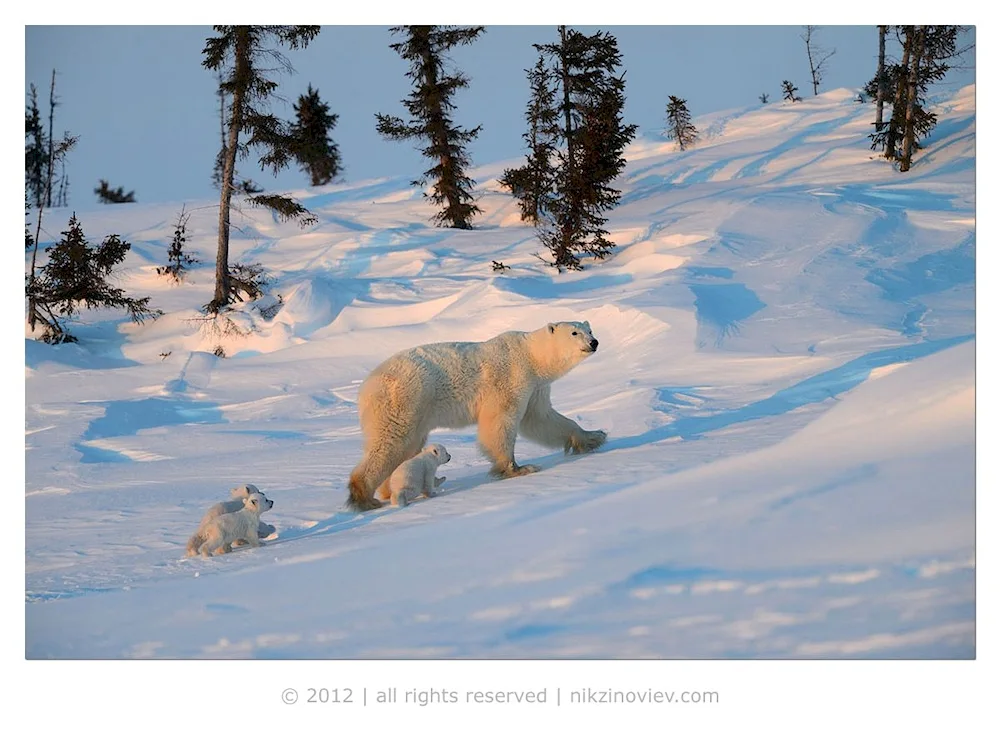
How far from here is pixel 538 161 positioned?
62.8ft

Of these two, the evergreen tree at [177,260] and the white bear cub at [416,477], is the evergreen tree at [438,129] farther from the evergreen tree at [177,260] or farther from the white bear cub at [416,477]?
the white bear cub at [416,477]

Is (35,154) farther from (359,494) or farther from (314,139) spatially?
(359,494)

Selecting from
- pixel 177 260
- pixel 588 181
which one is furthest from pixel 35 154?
pixel 588 181

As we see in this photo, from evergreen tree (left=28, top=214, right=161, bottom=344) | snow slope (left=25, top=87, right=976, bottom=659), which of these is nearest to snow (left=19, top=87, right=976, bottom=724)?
snow slope (left=25, top=87, right=976, bottom=659)

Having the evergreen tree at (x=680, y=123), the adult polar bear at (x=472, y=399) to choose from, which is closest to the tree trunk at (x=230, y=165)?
the adult polar bear at (x=472, y=399)

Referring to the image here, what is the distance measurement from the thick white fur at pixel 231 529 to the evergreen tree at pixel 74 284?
38.5 feet

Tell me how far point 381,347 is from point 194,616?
9674 millimetres

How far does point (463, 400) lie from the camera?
700 cm

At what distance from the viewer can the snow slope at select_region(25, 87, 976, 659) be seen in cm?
407

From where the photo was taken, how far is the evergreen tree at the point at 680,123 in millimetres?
27847

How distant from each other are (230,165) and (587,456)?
493 inches
